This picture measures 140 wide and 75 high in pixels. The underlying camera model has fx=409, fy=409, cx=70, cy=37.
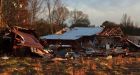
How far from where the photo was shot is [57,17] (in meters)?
79.9

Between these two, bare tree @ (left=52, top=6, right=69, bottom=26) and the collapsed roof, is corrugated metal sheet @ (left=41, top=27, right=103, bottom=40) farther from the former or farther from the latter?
bare tree @ (left=52, top=6, right=69, bottom=26)

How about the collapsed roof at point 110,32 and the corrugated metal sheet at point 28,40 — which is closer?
the corrugated metal sheet at point 28,40

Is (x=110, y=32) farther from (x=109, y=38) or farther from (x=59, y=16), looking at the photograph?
(x=59, y=16)

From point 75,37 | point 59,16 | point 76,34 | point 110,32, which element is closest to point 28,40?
point 110,32

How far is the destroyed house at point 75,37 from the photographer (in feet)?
187

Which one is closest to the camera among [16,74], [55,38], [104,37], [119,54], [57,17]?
[16,74]

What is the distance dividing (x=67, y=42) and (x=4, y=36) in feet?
94.1

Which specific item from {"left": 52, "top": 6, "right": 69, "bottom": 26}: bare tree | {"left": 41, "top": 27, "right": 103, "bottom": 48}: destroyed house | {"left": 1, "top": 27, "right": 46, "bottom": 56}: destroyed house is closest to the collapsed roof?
{"left": 41, "top": 27, "right": 103, "bottom": 48}: destroyed house

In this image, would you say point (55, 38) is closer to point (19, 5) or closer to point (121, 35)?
point (121, 35)

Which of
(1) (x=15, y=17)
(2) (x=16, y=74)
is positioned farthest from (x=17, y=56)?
(1) (x=15, y=17)

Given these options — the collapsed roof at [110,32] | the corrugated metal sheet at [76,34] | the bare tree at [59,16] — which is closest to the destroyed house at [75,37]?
the corrugated metal sheet at [76,34]

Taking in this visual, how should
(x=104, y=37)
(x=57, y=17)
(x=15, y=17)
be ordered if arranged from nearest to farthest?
(x=15, y=17) → (x=104, y=37) → (x=57, y=17)

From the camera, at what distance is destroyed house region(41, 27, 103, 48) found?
56862 millimetres

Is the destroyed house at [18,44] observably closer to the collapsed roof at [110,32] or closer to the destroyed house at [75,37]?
the destroyed house at [75,37]
